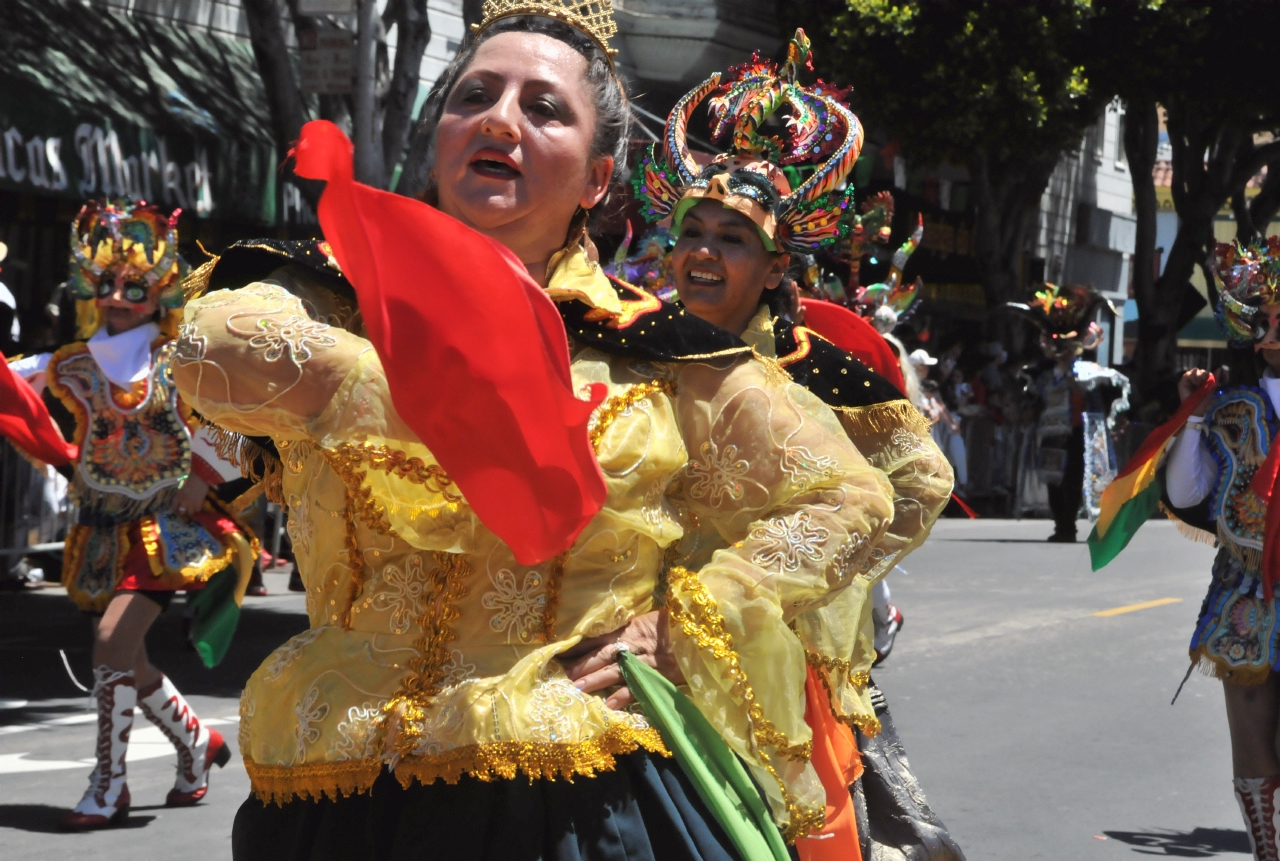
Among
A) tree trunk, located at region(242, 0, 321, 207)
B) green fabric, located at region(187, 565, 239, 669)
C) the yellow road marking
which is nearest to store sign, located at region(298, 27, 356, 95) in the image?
tree trunk, located at region(242, 0, 321, 207)

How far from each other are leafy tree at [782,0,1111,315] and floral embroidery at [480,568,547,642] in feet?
64.4

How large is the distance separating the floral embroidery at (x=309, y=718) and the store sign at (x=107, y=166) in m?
10.2

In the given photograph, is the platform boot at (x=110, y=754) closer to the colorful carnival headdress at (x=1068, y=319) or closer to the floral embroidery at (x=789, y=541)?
the floral embroidery at (x=789, y=541)

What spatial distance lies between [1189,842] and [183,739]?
3759mm

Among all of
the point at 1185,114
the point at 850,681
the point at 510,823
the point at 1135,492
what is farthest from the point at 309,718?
the point at 1185,114

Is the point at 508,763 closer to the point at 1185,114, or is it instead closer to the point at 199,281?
the point at 199,281

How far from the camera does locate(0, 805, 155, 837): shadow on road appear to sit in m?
6.09

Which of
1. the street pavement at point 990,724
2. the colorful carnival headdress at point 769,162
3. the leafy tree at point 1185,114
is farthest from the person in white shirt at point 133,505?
the leafy tree at point 1185,114

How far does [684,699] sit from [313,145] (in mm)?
893

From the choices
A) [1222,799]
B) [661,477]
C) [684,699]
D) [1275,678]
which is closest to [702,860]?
[684,699]

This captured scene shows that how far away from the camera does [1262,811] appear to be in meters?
5.45

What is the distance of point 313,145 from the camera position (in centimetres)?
197

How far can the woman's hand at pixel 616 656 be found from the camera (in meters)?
2.30

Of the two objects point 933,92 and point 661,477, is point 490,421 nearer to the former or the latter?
point 661,477
